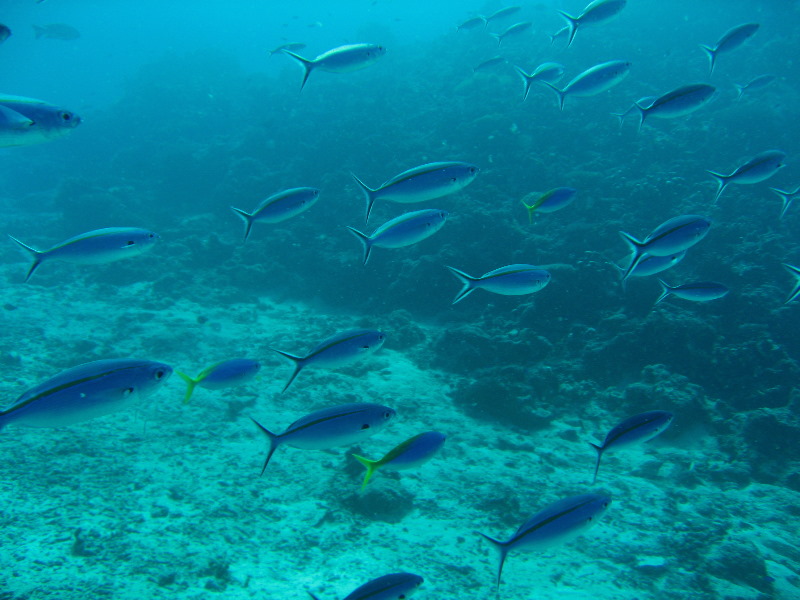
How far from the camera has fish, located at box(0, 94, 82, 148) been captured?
9.52ft

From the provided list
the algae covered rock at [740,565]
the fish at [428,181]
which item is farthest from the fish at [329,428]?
the algae covered rock at [740,565]

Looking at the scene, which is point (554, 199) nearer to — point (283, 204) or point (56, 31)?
point (283, 204)

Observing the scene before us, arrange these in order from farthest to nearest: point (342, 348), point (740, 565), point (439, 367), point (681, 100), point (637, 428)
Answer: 1. point (439, 367)
2. point (681, 100)
3. point (740, 565)
4. point (342, 348)
5. point (637, 428)

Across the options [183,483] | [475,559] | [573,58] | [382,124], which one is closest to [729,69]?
[573,58]

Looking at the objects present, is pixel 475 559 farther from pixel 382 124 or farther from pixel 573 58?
pixel 573 58

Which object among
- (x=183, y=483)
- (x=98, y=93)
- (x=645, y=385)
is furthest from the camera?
(x=98, y=93)

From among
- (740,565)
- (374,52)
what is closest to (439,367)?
(740,565)

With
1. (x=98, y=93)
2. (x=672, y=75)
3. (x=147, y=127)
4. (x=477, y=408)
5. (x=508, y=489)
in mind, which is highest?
(x=672, y=75)

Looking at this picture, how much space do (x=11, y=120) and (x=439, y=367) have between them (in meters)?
7.12

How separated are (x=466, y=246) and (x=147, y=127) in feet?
90.5

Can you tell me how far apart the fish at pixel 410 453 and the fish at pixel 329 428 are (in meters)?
0.25

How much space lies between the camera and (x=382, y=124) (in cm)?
1834

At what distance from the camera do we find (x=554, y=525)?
279cm

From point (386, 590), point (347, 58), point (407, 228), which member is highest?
Result: point (347, 58)
